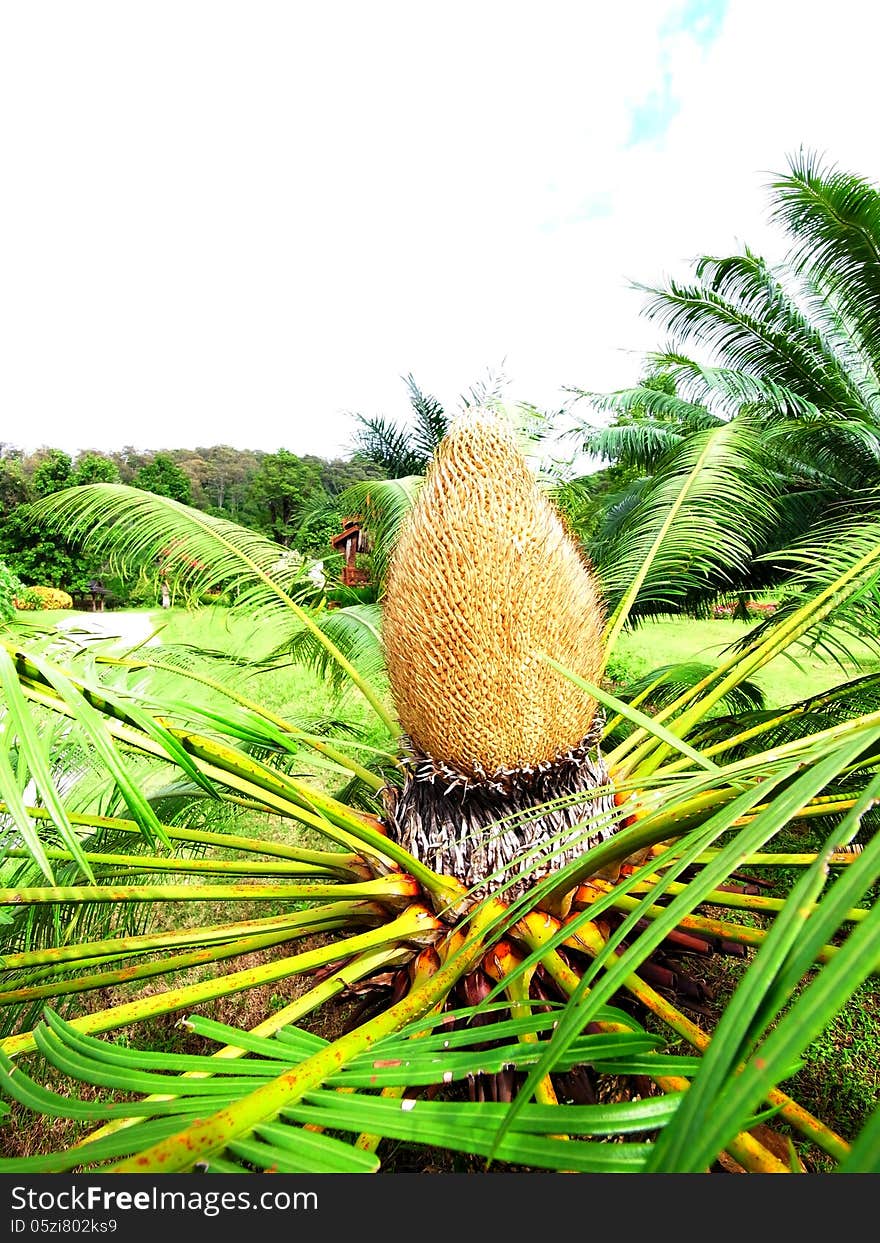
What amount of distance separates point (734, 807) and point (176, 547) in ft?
8.96

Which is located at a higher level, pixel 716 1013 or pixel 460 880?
pixel 460 880

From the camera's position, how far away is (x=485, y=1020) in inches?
64.8

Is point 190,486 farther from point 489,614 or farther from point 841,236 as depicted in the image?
point 489,614

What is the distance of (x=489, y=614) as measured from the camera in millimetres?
1723

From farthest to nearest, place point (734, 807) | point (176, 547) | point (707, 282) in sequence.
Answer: point (707, 282)
point (176, 547)
point (734, 807)

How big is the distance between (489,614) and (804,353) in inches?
187

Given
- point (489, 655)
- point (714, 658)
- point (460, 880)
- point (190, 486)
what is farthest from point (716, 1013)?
point (190, 486)

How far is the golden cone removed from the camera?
1729 millimetres

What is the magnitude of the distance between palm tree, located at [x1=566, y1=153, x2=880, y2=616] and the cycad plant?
80.8 inches

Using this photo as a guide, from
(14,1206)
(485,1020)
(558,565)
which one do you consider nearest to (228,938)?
(485,1020)

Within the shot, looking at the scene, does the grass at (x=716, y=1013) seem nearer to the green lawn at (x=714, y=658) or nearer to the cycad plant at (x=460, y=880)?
the cycad plant at (x=460, y=880)

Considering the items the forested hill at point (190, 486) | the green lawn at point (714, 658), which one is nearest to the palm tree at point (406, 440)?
the forested hill at point (190, 486)

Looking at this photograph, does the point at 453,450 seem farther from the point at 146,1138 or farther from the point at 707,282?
the point at 707,282

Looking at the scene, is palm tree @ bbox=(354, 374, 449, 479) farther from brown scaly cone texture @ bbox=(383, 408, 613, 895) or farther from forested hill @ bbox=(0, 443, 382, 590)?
brown scaly cone texture @ bbox=(383, 408, 613, 895)
